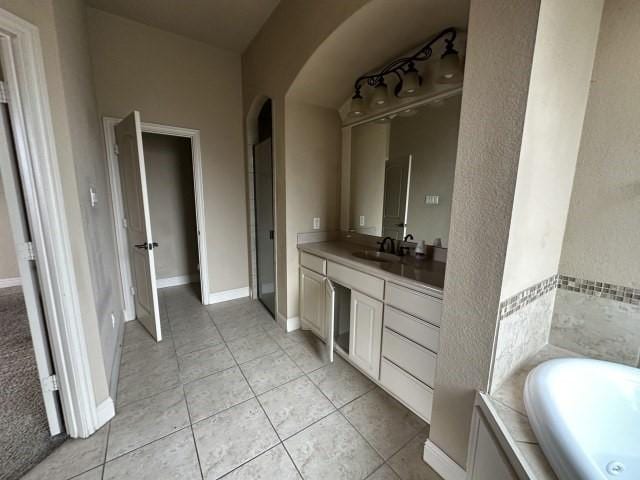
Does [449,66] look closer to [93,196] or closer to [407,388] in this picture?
[407,388]

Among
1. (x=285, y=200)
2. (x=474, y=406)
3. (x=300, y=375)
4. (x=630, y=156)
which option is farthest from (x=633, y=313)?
(x=285, y=200)

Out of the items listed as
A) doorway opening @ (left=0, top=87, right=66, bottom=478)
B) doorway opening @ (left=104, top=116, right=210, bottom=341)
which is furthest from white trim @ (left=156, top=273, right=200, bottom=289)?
doorway opening @ (left=0, top=87, right=66, bottom=478)

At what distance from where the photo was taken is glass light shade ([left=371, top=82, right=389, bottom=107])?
1950 mm

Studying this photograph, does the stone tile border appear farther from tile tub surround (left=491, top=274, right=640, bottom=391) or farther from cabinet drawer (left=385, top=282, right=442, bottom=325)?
cabinet drawer (left=385, top=282, right=442, bottom=325)

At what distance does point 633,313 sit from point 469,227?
0.84 metres

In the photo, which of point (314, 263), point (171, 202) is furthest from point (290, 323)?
point (171, 202)

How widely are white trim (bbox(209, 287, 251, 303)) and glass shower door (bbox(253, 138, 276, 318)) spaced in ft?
0.80

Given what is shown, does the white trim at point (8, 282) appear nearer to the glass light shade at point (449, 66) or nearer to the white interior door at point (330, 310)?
the white interior door at point (330, 310)

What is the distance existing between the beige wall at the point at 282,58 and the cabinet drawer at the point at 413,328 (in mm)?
1150

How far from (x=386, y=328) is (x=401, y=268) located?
38 cm

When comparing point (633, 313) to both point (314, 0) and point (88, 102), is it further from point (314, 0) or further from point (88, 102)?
point (88, 102)

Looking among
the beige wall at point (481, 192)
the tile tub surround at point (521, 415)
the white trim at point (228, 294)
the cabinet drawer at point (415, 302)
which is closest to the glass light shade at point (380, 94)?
the beige wall at point (481, 192)

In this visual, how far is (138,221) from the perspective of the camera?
236 cm

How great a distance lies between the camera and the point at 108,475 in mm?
1236
